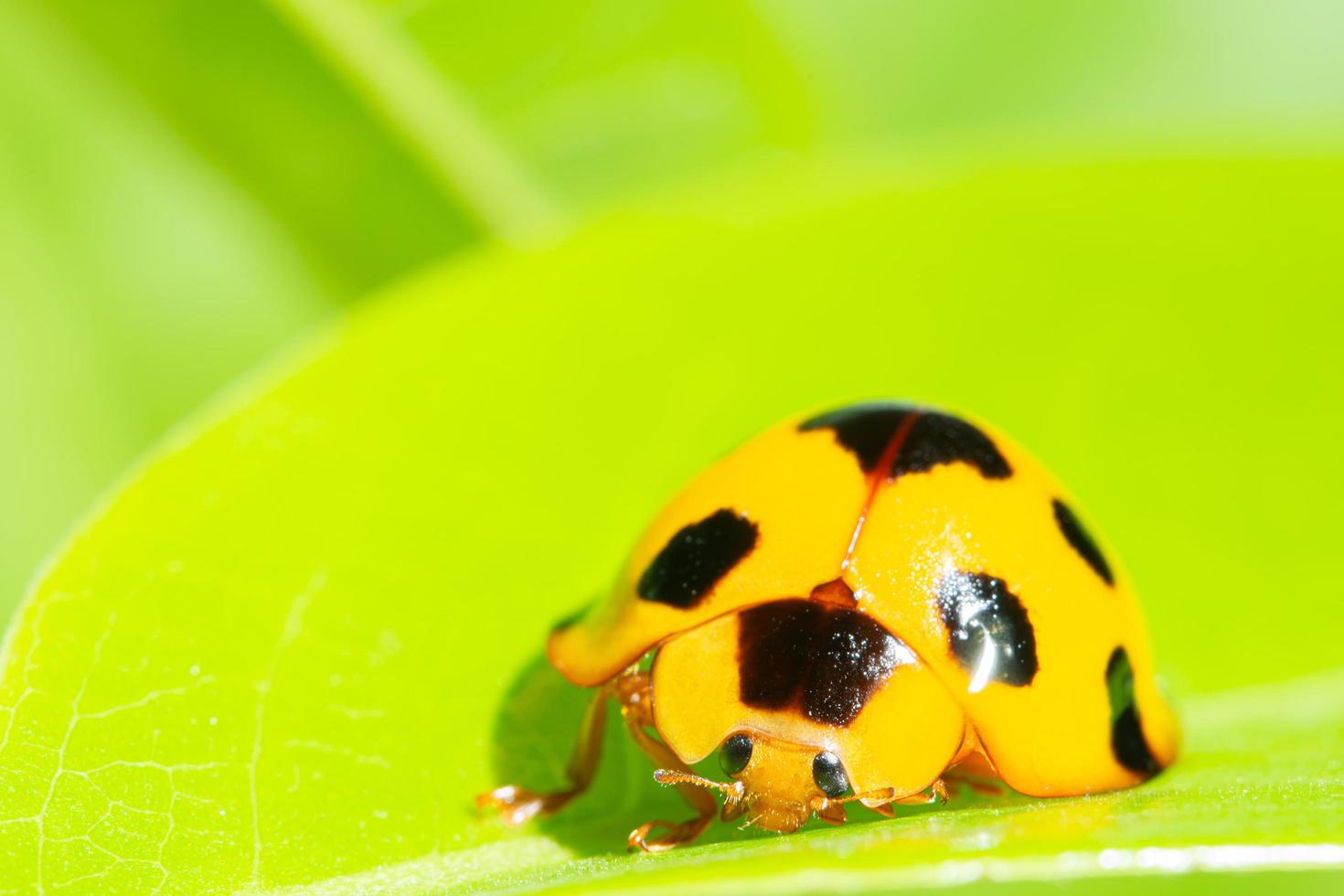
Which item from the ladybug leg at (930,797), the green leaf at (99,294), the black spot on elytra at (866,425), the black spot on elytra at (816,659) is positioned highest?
the green leaf at (99,294)

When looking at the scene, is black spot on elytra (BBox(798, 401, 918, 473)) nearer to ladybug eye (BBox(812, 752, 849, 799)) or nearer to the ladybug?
the ladybug

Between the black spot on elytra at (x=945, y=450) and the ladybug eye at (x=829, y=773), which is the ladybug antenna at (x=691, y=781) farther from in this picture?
the black spot on elytra at (x=945, y=450)

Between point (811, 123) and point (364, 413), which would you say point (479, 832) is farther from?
point (811, 123)

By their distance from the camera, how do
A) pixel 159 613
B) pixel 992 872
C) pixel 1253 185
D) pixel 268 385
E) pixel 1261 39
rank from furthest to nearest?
1. pixel 1261 39
2. pixel 1253 185
3. pixel 268 385
4. pixel 159 613
5. pixel 992 872

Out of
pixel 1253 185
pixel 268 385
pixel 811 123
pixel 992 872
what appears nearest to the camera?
pixel 992 872

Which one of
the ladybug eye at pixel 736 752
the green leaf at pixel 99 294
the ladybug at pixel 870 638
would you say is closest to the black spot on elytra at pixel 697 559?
the ladybug at pixel 870 638

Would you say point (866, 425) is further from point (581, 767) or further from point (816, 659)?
point (581, 767)

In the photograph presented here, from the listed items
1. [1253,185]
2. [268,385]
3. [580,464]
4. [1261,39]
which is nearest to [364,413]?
[268,385]
